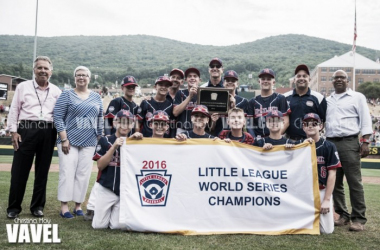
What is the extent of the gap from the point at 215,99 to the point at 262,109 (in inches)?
30.6

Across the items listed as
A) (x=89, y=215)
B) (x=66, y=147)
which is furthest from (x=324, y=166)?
(x=66, y=147)

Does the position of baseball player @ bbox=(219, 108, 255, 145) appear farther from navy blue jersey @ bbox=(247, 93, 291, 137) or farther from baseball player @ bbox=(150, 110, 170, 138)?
baseball player @ bbox=(150, 110, 170, 138)

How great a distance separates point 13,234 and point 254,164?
10.4 feet

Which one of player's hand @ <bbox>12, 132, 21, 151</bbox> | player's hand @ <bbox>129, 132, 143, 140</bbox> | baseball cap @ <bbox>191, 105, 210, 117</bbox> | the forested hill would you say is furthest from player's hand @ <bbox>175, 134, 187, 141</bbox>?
the forested hill

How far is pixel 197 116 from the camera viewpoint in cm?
507

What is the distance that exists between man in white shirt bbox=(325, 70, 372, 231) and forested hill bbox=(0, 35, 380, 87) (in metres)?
102

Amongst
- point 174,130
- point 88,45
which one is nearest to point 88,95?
point 174,130

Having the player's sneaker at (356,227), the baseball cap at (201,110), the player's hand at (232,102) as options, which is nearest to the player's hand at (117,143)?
the baseball cap at (201,110)

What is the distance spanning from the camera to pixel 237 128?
5086mm

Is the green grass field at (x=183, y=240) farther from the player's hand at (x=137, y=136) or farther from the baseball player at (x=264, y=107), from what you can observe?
the baseball player at (x=264, y=107)

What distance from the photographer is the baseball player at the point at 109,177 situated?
484cm

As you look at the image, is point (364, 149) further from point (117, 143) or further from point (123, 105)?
point (123, 105)

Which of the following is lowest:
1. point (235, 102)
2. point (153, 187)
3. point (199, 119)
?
point (153, 187)

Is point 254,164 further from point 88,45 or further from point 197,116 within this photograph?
point 88,45
